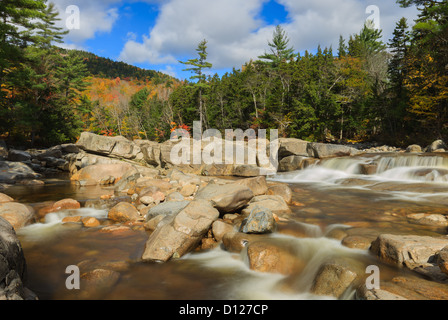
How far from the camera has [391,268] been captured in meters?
3.94

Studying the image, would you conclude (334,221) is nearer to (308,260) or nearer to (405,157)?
(308,260)

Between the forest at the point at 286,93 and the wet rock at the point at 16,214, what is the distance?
12.7m

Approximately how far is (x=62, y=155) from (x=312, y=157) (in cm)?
2264

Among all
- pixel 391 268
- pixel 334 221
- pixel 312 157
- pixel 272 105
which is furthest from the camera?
pixel 272 105

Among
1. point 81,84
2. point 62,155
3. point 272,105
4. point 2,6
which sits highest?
point 81,84

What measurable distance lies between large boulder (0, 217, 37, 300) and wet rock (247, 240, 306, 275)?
3.33 metres

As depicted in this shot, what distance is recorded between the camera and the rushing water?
3.99 metres

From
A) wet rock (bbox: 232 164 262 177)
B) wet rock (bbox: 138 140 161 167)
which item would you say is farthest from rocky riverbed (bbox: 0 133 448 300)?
wet rock (bbox: 138 140 161 167)

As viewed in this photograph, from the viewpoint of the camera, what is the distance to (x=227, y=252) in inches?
208

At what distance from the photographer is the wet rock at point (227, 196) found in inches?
270

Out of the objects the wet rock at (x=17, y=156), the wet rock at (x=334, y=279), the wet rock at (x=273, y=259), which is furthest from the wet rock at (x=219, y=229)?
the wet rock at (x=17, y=156)
